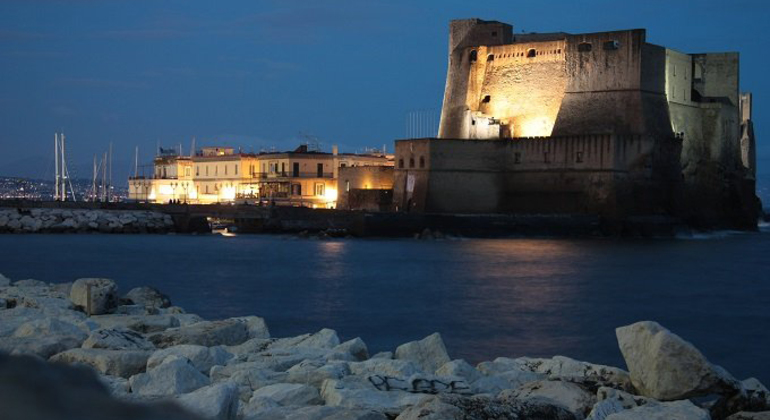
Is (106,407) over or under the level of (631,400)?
over

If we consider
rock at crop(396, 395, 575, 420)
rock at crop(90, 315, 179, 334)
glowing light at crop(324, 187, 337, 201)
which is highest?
glowing light at crop(324, 187, 337, 201)

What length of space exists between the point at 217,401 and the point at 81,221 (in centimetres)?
3590

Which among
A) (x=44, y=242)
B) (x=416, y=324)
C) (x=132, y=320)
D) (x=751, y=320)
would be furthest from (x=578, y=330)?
(x=44, y=242)

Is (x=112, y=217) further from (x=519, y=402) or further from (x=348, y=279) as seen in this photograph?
(x=519, y=402)

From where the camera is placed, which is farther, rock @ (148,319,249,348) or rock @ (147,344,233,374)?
rock @ (148,319,249,348)

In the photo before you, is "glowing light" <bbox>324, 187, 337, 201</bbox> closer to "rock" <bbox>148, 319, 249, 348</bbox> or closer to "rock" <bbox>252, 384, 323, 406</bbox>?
"rock" <bbox>148, 319, 249, 348</bbox>

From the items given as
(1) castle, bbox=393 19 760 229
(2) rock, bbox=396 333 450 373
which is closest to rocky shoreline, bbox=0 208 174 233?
(1) castle, bbox=393 19 760 229

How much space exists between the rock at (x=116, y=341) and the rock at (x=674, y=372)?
3.19 m

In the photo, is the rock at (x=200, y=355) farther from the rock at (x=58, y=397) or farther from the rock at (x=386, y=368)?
the rock at (x=58, y=397)

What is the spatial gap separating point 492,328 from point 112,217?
90.7 feet

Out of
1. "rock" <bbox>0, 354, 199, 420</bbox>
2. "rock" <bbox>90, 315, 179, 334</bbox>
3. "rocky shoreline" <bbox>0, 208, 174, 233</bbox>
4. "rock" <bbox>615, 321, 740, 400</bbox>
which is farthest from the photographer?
"rocky shoreline" <bbox>0, 208, 174, 233</bbox>

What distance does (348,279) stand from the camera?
2072 cm

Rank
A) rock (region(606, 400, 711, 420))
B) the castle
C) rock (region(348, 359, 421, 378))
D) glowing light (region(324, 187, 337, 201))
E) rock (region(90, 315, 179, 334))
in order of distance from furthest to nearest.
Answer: glowing light (region(324, 187, 337, 201)) < the castle < rock (region(90, 315, 179, 334)) < rock (region(348, 359, 421, 378)) < rock (region(606, 400, 711, 420))

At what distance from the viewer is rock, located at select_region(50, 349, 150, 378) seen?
5.49 meters
